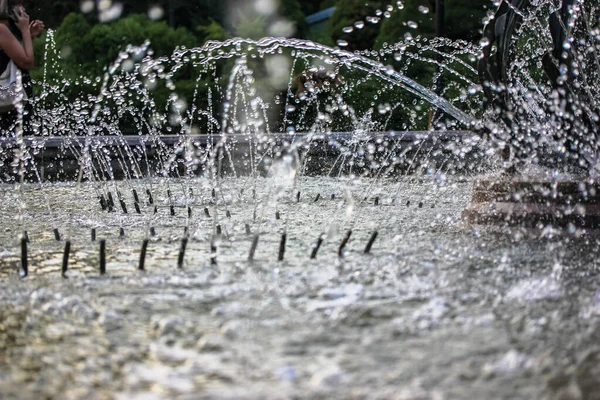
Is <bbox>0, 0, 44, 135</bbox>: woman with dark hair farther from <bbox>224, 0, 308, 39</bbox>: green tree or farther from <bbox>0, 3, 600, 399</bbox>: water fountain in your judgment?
<bbox>224, 0, 308, 39</bbox>: green tree

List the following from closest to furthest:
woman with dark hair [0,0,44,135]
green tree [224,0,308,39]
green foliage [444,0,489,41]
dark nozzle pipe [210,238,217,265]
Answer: dark nozzle pipe [210,238,217,265] < woman with dark hair [0,0,44,135] < green foliage [444,0,489,41] < green tree [224,0,308,39]

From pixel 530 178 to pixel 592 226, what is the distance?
39cm

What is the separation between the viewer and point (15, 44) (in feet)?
23.8

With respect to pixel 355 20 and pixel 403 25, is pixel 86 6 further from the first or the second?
pixel 403 25

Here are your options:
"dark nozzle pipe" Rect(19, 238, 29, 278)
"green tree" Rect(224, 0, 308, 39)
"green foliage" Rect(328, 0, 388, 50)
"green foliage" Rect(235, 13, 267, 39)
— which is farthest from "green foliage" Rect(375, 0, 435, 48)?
"dark nozzle pipe" Rect(19, 238, 29, 278)

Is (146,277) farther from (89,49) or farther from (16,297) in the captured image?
(89,49)

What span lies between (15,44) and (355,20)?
14309 millimetres

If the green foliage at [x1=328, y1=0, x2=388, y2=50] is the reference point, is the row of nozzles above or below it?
below

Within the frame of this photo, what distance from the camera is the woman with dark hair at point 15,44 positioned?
7.26 m

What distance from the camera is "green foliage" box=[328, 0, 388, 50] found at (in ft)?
67.5

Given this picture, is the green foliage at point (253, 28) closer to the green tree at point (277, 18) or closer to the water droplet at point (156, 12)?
the green tree at point (277, 18)

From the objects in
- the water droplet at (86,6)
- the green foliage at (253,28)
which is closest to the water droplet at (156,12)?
the water droplet at (86,6)

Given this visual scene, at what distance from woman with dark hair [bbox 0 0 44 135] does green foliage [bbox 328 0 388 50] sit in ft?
43.2

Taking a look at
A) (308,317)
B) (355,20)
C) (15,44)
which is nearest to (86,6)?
(355,20)
